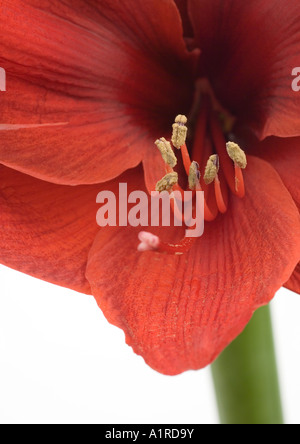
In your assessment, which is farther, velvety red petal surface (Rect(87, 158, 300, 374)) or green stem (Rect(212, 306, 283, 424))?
green stem (Rect(212, 306, 283, 424))

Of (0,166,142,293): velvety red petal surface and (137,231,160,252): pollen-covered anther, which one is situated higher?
(0,166,142,293): velvety red petal surface

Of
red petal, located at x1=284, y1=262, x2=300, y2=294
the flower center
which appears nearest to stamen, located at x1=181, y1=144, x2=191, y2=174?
the flower center

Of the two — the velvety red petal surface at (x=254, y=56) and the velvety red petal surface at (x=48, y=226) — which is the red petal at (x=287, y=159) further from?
the velvety red petal surface at (x=48, y=226)

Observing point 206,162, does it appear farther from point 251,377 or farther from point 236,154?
point 251,377

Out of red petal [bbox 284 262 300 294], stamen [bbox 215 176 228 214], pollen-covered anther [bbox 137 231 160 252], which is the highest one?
stamen [bbox 215 176 228 214]

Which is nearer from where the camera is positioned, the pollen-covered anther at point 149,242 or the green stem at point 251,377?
the pollen-covered anther at point 149,242

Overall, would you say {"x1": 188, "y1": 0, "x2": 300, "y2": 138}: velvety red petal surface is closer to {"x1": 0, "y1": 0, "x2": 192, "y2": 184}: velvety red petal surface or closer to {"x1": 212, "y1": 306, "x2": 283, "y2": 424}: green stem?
{"x1": 0, "y1": 0, "x2": 192, "y2": 184}: velvety red petal surface

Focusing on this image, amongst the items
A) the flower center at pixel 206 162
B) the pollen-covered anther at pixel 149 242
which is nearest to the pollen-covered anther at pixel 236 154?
the flower center at pixel 206 162
